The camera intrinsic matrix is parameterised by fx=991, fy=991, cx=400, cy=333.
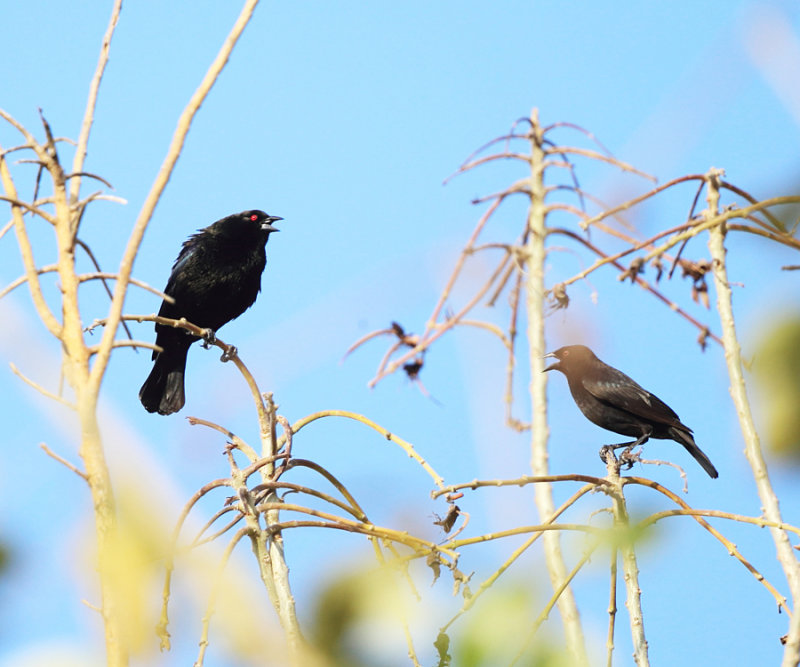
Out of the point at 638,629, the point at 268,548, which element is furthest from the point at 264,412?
the point at 638,629

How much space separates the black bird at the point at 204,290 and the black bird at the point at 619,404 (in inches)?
108

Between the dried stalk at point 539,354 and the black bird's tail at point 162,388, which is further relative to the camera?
the black bird's tail at point 162,388

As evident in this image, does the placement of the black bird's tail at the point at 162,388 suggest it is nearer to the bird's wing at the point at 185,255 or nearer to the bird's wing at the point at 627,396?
the bird's wing at the point at 185,255

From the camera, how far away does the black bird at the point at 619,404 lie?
219 inches

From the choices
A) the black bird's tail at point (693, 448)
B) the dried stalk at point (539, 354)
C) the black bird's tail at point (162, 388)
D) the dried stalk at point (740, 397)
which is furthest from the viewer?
the black bird's tail at point (162, 388)

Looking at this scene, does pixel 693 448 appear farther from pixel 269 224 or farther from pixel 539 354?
pixel 269 224

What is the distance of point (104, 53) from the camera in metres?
1.67

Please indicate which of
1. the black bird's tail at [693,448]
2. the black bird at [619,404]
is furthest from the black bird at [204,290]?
the black bird's tail at [693,448]

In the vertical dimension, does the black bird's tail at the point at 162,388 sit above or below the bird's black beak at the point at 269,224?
below

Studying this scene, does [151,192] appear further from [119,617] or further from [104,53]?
[119,617]

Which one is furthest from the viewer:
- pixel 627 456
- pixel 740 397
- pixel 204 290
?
pixel 204 290

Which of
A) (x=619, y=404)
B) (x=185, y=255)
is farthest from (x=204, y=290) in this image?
(x=619, y=404)

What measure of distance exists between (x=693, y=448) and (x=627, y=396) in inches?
18.2

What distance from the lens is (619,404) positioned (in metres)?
5.73
